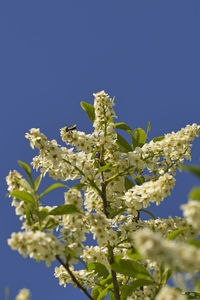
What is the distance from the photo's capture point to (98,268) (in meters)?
4.83

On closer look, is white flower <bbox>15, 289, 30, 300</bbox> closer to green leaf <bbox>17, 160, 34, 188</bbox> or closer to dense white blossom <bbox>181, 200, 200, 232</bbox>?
dense white blossom <bbox>181, 200, 200, 232</bbox>

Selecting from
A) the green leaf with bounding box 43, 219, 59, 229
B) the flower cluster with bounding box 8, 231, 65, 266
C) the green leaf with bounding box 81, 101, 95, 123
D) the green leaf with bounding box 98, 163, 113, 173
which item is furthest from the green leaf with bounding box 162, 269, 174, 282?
the green leaf with bounding box 81, 101, 95, 123

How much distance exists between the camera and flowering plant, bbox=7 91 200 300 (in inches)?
138

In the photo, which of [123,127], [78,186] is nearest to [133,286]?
[78,186]

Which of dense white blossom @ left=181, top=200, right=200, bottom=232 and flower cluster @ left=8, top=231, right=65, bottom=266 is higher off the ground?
flower cluster @ left=8, top=231, right=65, bottom=266

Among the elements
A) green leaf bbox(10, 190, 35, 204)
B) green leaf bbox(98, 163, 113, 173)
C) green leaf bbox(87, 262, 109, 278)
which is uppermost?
green leaf bbox(98, 163, 113, 173)

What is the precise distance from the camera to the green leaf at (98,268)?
189 inches

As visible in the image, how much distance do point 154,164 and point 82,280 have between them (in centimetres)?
193

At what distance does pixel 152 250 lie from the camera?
180cm

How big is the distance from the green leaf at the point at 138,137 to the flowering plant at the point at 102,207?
0.04 ft

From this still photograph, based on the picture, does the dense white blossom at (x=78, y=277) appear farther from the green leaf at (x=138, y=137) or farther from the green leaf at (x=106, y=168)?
the green leaf at (x=138, y=137)

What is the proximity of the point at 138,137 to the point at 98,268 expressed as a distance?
7.26ft

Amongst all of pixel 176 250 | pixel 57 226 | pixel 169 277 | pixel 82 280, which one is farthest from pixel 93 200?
pixel 176 250

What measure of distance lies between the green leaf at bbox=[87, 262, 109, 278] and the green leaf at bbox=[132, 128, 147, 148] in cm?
204
